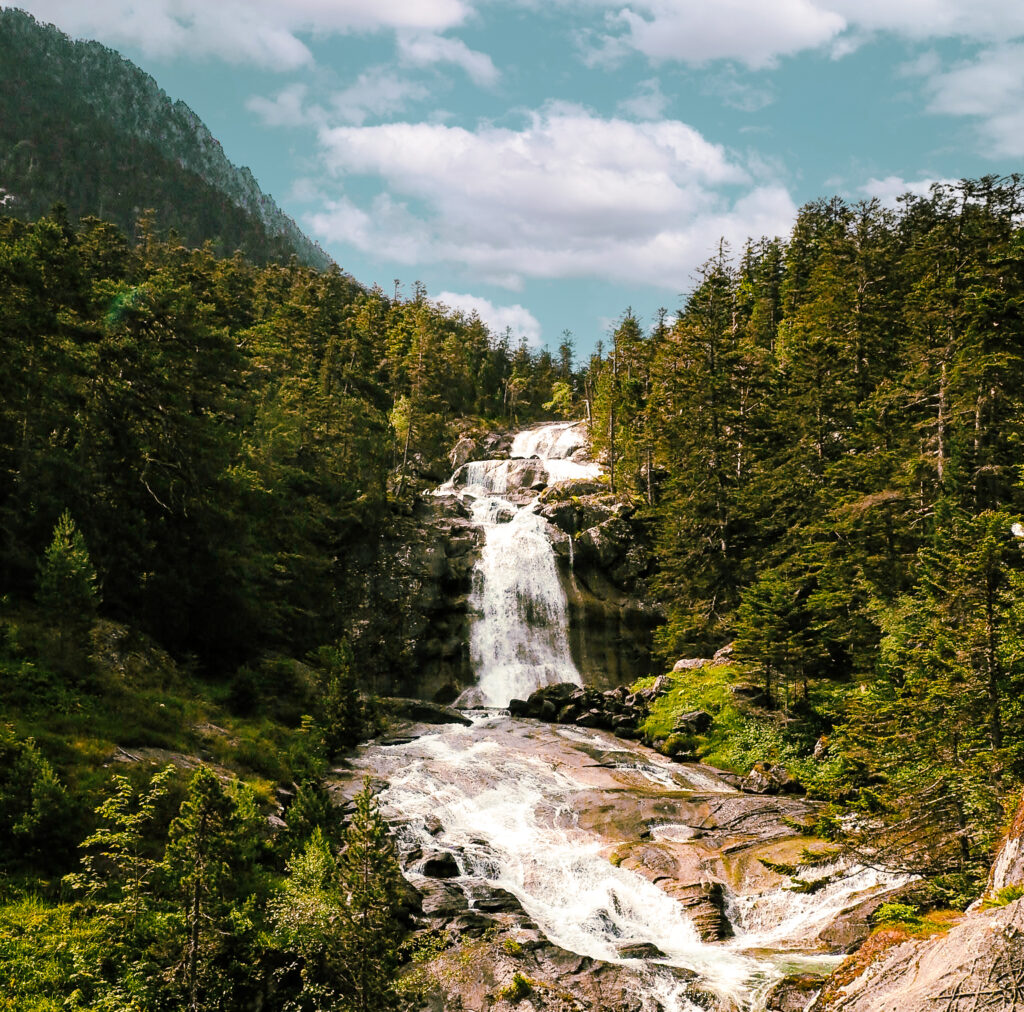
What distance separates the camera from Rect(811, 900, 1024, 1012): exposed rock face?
4.76 metres

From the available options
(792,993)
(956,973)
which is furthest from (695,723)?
(956,973)

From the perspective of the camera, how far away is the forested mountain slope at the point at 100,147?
128m

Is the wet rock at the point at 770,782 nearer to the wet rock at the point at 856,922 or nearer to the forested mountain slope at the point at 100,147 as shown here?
the wet rock at the point at 856,922

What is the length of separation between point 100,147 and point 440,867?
584 feet

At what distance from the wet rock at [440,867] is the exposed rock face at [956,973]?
11.1 m

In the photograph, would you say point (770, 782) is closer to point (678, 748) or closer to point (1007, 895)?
point (678, 748)

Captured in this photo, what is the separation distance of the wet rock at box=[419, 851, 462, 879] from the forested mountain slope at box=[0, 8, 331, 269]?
4714 inches

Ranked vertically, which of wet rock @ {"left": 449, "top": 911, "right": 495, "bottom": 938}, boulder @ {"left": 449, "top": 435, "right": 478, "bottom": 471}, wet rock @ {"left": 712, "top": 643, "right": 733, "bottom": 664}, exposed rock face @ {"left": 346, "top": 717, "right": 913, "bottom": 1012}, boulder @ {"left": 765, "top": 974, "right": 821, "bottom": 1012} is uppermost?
boulder @ {"left": 449, "top": 435, "right": 478, "bottom": 471}

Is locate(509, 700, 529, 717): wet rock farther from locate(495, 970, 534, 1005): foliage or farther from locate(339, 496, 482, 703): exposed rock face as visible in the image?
locate(495, 970, 534, 1005): foliage

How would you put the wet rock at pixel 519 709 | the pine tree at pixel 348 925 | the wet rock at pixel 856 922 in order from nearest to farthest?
the pine tree at pixel 348 925 → the wet rock at pixel 856 922 → the wet rock at pixel 519 709

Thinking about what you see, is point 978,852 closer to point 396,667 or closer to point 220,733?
point 220,733

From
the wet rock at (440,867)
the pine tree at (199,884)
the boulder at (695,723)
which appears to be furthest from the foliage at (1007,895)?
the boulder at (695,723)

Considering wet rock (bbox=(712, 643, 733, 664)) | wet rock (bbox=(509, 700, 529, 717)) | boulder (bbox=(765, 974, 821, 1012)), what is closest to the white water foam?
boulder (bbox=(765, 974, 821, 1012))

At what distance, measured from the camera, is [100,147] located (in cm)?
14500
